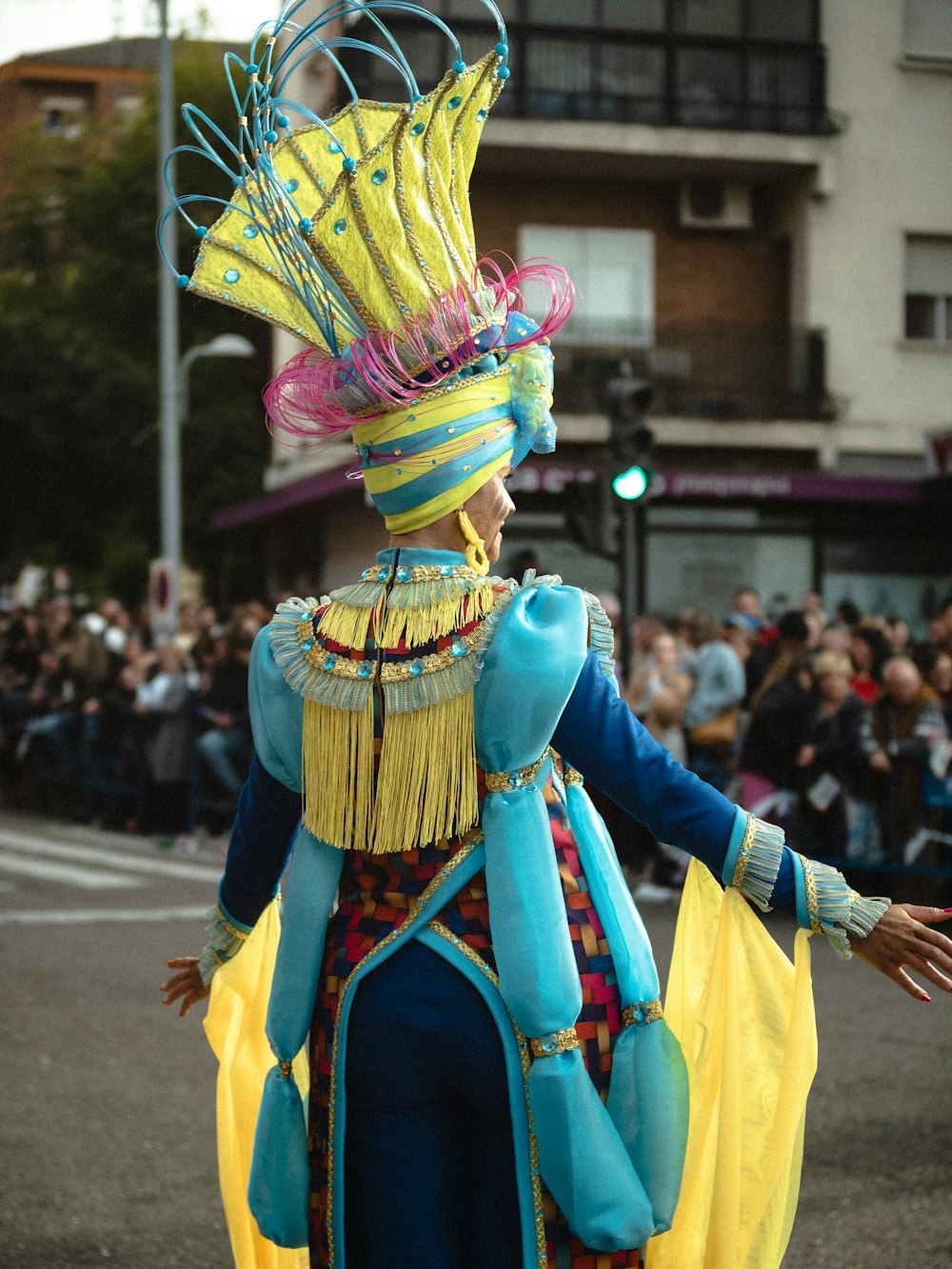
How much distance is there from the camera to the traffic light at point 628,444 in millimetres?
10867

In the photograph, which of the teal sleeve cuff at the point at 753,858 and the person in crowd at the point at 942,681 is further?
the person in crowd at the point at 942,681

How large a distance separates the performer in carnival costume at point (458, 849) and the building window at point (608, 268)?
1929cm

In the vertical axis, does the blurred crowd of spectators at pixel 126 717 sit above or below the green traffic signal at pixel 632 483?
below

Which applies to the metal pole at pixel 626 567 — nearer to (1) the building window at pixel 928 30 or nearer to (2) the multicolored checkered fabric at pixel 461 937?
(2) the multicolored checkered fabric at pixel 461 937

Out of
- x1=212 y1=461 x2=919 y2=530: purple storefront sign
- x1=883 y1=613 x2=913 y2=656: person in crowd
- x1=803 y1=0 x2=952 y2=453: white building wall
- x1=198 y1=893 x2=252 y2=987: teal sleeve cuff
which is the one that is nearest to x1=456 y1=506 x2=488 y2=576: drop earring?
x1=198 y1=893 x2=252 y2=987: teal sleeve cuff

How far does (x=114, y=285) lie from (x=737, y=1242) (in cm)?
3306

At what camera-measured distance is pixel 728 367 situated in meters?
21.6

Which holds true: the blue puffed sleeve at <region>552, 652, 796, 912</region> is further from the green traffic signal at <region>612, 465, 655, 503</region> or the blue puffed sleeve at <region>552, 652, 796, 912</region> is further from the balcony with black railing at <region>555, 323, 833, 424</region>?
the balcony with black railing at <region>555, 323, 833, 424</region>

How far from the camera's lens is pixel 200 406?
3166cm

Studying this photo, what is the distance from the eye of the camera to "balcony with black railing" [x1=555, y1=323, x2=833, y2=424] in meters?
21.4

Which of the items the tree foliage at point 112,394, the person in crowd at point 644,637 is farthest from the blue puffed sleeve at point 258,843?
the tree foliage at point 112,394

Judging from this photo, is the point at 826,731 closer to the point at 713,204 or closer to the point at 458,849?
the point at 458,849

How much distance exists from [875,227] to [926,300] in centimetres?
123

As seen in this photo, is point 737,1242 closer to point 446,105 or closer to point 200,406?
point 446,105
